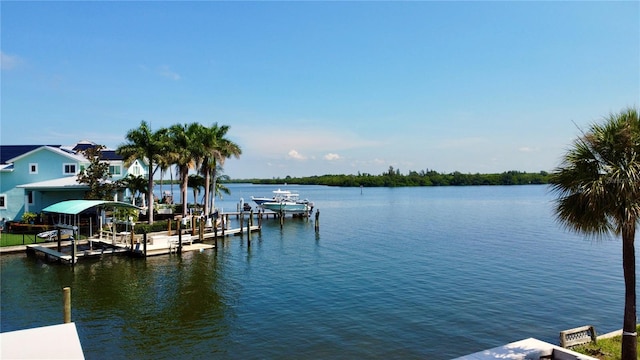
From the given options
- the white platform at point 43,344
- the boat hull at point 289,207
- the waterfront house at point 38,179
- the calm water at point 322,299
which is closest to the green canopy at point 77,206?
the calm water at point 322,299

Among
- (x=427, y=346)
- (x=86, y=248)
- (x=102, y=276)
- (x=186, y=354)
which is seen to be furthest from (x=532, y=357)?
(x=86, y=248)

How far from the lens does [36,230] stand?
34.7 m

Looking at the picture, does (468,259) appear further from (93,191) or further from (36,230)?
(36,230)

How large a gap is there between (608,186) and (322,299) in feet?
46.1

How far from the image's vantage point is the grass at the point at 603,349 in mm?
11527

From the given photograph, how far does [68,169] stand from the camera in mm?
41594

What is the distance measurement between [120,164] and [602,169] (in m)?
43.2

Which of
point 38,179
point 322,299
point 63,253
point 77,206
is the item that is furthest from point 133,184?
point 322,299

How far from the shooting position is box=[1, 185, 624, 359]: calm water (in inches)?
596

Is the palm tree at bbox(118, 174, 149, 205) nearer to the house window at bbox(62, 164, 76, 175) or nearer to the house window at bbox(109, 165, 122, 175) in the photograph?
the house window at bbox(109, 165, 122, 175)

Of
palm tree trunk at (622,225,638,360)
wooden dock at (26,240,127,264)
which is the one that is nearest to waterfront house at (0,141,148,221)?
wooden dock at (26,240,127,264)

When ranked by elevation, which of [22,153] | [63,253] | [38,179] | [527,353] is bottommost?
[527,353]

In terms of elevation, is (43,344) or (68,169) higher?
(68,169)

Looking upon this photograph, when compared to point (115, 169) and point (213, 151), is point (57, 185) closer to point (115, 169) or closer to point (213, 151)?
point (115, 169)
